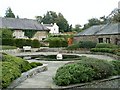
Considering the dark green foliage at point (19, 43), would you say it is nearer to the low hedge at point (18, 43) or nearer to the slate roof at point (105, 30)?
the low hedge at point (18, 43)

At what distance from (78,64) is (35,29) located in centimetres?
4575

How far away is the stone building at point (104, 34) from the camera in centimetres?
3925

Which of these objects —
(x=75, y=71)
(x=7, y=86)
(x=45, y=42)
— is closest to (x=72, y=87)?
(x=75, y=71)

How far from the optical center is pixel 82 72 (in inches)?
394

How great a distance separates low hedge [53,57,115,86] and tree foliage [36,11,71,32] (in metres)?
68.2

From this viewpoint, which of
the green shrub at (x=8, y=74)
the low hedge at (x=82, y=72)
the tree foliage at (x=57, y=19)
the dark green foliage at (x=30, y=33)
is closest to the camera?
the green shrub at (x=8, y=74)

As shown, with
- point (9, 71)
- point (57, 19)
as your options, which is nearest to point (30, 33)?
point (57, 19)

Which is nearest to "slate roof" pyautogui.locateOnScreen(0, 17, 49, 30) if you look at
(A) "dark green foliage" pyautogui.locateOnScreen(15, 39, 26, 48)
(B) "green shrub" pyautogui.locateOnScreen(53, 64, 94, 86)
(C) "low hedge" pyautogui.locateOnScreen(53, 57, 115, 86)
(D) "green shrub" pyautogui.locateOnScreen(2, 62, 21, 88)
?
(A) "dark green foliage" pyautogui.locateOnScreen(15, 39, 26, 48)

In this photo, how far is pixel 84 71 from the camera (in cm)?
1012

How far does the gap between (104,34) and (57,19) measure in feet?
154

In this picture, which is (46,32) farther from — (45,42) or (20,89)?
(20,89)

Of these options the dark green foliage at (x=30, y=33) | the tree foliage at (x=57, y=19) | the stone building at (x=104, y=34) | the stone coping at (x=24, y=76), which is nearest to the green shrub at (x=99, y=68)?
the stone coping at (x=24, y=76)

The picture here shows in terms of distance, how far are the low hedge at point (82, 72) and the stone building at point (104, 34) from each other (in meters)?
28.2

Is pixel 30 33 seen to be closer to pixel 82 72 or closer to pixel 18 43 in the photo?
pixel 18 43
